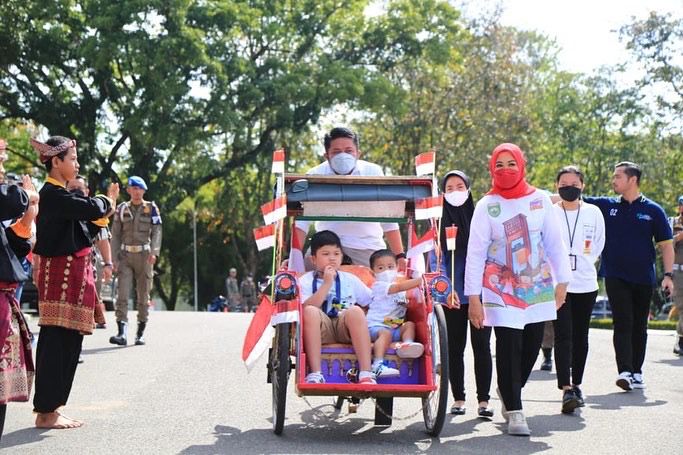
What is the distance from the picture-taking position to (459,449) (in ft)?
26.8

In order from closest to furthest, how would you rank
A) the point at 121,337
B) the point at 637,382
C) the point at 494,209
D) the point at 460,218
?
1. the point at 494,209
2. the point at 460,218
3. the point at 637,382
4. the point at 121,337

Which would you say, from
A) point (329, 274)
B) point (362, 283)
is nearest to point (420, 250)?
point (362, 283)

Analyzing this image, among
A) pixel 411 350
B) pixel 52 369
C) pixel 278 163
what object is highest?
pixel 278 163

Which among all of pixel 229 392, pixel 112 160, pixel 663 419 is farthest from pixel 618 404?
pixel 112 160

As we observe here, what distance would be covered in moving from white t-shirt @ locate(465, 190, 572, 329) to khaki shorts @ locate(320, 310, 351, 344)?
0.92 m

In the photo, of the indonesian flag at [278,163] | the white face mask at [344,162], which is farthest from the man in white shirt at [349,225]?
the indonesian flag at [278,163]

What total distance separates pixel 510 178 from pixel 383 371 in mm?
1634

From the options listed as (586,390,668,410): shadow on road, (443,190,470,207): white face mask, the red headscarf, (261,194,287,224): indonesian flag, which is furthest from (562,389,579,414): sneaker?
(261,194,287,224): indonesian flag

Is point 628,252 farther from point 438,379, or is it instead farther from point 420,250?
point 438,379

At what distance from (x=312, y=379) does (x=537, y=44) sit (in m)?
53.3

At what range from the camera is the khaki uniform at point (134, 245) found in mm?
16484

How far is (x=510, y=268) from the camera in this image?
8922 millimetres

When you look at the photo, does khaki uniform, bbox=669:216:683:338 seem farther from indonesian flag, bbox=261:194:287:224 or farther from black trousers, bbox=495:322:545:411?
indonesian flag, bbox=261:194:287:224

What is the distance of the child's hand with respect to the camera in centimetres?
874
